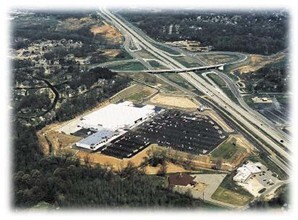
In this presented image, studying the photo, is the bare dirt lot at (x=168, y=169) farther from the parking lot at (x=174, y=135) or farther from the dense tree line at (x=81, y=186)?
the parking lot at (x=174, y=135)

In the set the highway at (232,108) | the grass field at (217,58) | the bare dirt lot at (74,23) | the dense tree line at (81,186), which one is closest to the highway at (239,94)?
the highway at (232,108)

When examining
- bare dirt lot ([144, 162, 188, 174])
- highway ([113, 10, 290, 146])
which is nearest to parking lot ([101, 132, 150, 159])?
bare dirt lot ([144, 162, 188, 174])

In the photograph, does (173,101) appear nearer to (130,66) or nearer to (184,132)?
(184,132)

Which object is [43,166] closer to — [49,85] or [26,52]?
[49,85]

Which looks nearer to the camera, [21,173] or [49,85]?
[21,173]

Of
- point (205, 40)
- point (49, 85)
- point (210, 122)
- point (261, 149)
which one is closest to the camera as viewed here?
point (261, 149)

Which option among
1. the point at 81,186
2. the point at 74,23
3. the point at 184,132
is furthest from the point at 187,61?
the point at 81,186

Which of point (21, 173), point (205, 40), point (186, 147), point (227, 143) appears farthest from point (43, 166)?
point (205, 40)
